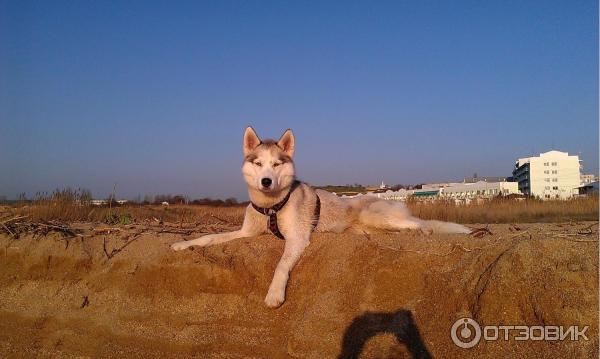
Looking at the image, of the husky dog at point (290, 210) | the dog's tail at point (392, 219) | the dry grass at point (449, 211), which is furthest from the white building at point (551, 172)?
the husky dog at point (290, 210)

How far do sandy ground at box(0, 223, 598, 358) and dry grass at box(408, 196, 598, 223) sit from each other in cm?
833

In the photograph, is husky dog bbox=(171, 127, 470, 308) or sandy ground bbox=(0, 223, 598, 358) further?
husky dog bbox=(171, 127, 470, 308)

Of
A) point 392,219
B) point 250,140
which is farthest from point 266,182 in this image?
point 392,219

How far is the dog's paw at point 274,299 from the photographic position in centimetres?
352

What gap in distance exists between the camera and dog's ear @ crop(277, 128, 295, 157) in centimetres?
533

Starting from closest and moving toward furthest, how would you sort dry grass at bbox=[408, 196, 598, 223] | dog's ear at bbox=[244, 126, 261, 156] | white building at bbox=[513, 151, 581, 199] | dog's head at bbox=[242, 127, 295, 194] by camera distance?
dog's head at bbox=[242, 127, 295, 194] < dog's ear at bbox=[244, 126, 261, 156] < dry grass at bbox=[408, 196, 598, 223] < white building at bbox=[513, 151, 581, 199]

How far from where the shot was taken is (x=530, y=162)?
1213 inches

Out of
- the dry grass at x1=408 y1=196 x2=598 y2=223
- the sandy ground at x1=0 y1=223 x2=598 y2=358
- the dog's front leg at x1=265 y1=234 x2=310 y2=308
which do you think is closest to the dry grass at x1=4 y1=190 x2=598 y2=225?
the dry grass at x1=408 y1=196 x2=598 y2=223

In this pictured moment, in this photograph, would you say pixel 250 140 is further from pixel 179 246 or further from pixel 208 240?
pixel 179 246

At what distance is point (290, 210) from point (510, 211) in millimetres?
10334

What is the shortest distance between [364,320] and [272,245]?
1699mm

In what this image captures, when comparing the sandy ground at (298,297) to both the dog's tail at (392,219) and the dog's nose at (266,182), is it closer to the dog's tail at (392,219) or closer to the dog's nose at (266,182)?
the dog's nose at (266,182)

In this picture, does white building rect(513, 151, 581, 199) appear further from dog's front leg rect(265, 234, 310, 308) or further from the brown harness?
dog's front leg rect(265, 234, 310, 308)

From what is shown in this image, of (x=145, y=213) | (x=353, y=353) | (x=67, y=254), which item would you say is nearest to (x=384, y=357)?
(x=353, y=353)
